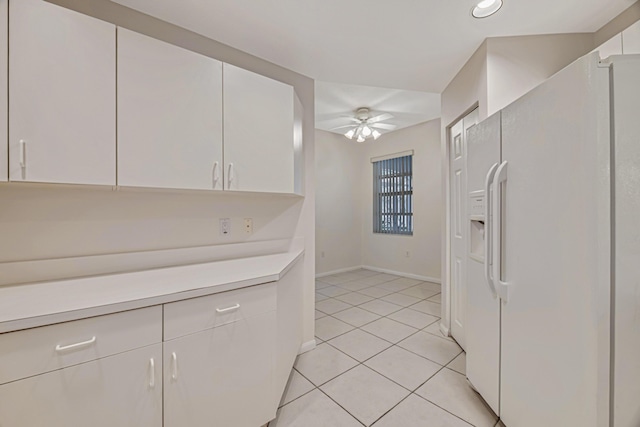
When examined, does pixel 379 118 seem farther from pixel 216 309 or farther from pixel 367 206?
pixel 216 309

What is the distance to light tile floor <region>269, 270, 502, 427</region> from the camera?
4.92 ft

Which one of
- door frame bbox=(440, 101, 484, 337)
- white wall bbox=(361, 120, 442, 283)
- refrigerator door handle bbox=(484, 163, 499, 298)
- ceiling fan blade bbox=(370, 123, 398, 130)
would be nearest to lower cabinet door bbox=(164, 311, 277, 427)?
refrigerator door handle bbox=(484, 163, 499, 298)

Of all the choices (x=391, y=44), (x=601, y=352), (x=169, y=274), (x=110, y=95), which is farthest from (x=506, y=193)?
(x=110, y=95)

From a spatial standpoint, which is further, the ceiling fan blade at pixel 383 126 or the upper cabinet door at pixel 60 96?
the ceiling fan blade at pixel 383 126

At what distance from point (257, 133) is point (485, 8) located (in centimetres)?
156

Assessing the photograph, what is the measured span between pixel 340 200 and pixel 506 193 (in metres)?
3.82

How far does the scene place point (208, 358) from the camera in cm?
116

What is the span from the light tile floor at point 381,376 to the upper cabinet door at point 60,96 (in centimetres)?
173

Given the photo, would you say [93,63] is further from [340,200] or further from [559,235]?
[340,200]

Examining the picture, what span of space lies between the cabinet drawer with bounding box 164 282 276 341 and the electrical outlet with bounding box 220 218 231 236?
68 cm

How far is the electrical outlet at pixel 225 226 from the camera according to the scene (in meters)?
1.81

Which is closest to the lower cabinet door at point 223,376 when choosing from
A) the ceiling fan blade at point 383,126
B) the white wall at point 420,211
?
the ceiling fan blade at point 383,126

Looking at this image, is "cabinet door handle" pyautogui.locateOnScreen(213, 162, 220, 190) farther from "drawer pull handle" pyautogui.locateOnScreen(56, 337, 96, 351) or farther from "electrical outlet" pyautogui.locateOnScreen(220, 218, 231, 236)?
"drawer pull handle" pyautogui.locateOnScreen(56, 337, 96, 351)

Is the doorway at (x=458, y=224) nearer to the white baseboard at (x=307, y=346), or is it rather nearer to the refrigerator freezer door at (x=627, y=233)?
the refrigerator freezer door at (x=627, y=233)
